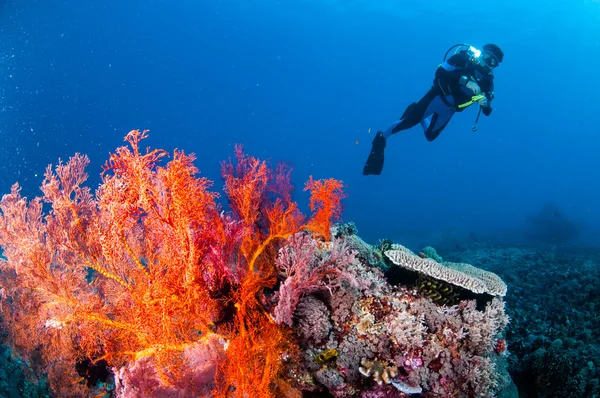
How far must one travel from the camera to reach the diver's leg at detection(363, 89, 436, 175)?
1172 cm

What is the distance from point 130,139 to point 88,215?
284 cm

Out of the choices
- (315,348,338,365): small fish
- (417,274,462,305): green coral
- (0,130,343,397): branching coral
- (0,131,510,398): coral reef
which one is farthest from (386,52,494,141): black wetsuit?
(315,348,338,365): small fish

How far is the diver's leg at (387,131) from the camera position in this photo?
38.4ft

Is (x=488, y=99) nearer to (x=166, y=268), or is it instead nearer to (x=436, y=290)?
(x=436, y=290)

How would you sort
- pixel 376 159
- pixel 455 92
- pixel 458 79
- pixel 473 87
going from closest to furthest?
1. pixel 473 87
2. pixel 458 79
3. pixel 455 92
4. pixel 376 159


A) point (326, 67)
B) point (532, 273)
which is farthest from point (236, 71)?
point (532, 273)

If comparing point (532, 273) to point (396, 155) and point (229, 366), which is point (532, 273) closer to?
point (229, 366)

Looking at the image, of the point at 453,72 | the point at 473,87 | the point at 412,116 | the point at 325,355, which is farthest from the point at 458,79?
the point at 325,355

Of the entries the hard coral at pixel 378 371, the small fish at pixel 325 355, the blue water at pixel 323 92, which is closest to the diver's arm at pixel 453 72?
the hard coral at pixel 378 371

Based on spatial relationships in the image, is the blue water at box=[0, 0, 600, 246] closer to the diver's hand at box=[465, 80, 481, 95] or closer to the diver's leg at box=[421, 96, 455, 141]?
the diver's leg at box=[421, 96, 455, 141]

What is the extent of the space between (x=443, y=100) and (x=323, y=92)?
420 feet

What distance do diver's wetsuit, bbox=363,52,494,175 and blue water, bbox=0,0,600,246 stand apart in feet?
111

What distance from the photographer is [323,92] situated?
133m

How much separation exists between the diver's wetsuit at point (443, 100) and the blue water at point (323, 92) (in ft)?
111
